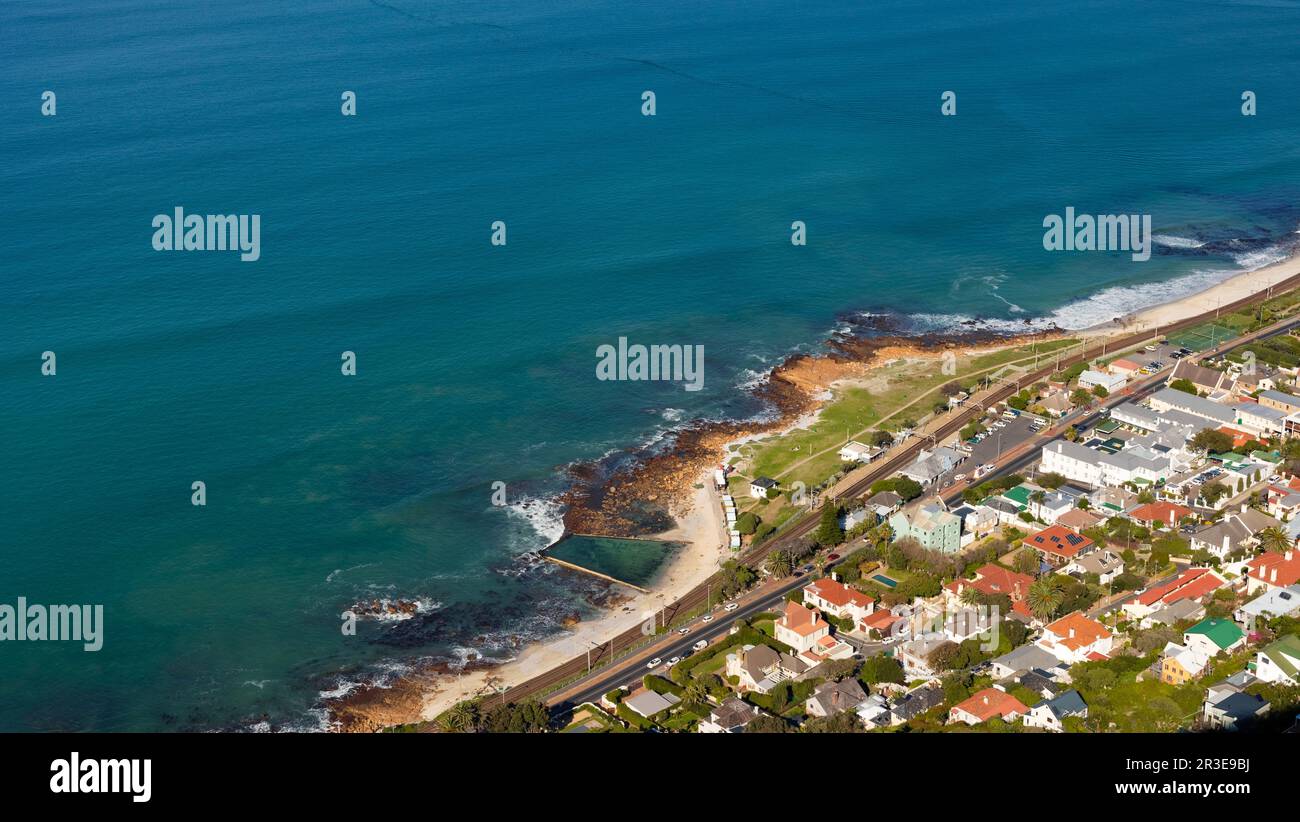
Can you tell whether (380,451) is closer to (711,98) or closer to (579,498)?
(579,498)

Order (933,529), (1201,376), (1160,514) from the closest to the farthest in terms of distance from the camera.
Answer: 1. (933,529)
2. (1160,514)
3. (1201,376)

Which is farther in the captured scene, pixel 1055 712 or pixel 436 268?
pixel 436 268

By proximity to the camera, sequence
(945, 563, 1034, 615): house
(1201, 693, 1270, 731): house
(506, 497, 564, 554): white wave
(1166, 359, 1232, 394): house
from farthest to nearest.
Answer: (1166, 359, 1232, 394): house
(506, 497, 564, 554): white wave
(945, 563, 1034, 615): house
(1201, 693, 1270, 731): house

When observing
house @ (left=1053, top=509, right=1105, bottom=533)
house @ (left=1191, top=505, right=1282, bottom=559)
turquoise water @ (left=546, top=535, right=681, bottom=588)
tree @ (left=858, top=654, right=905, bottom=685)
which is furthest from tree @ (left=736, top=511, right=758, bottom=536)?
house @ (left=1191, top=505, right=1282, bottom=559)

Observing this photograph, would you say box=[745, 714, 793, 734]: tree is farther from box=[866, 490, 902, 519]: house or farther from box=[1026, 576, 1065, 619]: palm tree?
box=[866, 490, 902, 519]: house

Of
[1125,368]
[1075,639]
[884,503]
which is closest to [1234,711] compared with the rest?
[1075,639]

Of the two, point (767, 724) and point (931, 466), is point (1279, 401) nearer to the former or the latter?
point (931, 466)

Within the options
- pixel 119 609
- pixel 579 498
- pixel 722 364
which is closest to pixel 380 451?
pixel 579 498

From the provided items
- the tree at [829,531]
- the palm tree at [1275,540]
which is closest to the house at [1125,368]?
the palm tree at [1275,540]
